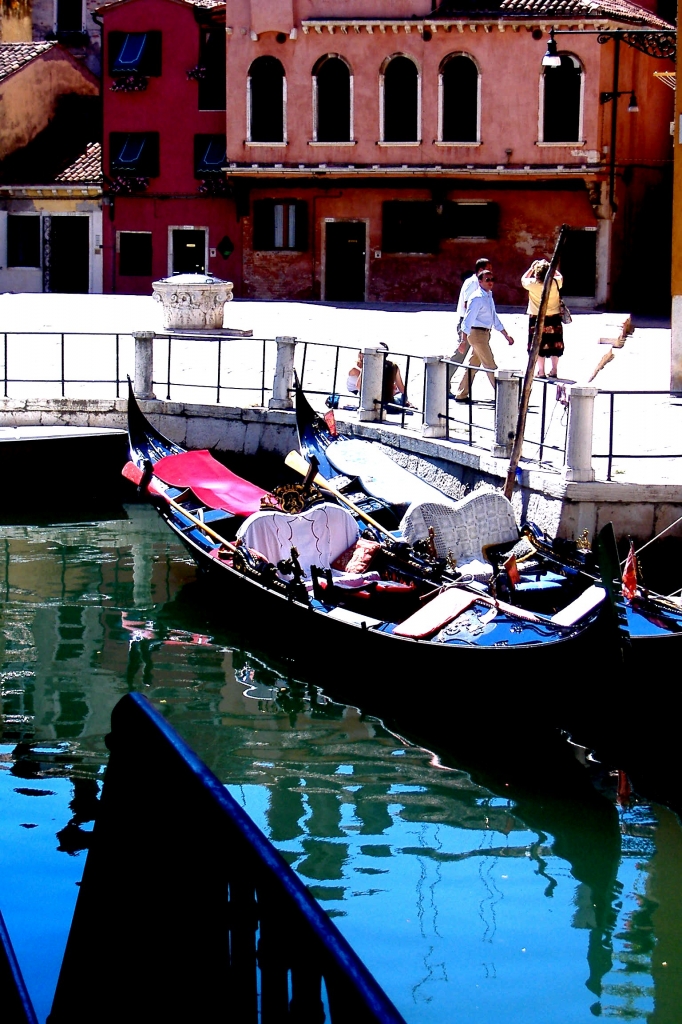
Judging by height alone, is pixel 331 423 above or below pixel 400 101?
below

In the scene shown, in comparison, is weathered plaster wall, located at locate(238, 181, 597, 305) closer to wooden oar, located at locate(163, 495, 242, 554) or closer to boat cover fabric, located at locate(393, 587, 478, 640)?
wooden oar, located at locate(163, 495, 242, 554)

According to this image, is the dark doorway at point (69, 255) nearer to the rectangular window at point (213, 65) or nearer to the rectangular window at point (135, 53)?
the rectangular window at point (135, 53)

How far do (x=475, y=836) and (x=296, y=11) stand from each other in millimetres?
20007

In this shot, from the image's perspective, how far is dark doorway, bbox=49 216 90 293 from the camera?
27.5m

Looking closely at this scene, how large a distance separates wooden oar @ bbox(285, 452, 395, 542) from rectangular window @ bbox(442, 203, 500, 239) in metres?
13.2

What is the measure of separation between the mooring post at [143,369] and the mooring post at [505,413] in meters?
4.49

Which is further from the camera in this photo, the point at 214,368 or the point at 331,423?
the point at 214,368

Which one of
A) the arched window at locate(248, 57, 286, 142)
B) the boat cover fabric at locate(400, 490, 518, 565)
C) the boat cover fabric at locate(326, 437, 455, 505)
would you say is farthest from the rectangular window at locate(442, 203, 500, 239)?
the boat cover fabric at locate(400, 490, 518, 565)

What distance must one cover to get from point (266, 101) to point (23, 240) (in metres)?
5.70

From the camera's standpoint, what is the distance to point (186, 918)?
2.45 metres

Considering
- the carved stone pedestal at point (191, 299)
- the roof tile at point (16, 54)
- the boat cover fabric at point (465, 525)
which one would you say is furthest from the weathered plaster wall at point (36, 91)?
the boat cover fabric at point (465, 525)

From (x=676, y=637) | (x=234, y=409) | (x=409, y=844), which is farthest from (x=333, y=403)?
(x=409, y=844)

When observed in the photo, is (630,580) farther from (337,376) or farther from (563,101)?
(563,101)

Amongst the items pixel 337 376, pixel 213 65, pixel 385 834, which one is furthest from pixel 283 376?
pixel 213 65
